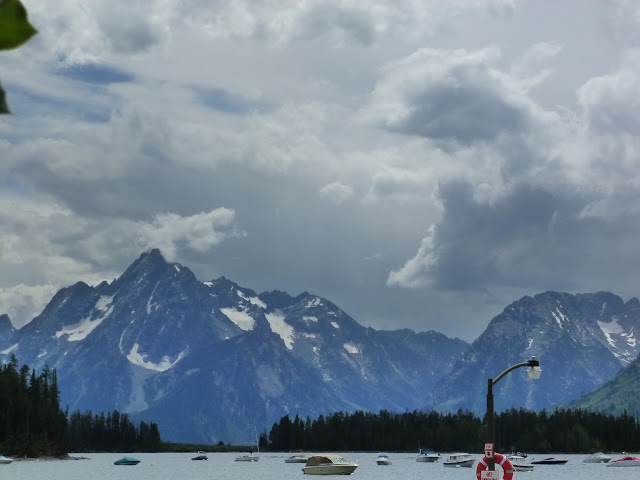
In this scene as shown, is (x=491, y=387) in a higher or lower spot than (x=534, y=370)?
lower

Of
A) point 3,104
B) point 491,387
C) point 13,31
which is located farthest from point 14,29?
point 491,387

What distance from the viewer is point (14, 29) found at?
4438 millimetres

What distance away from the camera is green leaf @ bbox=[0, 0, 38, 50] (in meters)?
4.37

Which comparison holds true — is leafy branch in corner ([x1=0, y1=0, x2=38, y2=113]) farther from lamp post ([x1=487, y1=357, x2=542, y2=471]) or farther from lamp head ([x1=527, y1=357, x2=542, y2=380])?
lamp head ([x1=527, y1=357, x2=542, y2=380])

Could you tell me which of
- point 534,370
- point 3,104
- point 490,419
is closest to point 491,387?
point 490,419

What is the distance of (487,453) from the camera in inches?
2370

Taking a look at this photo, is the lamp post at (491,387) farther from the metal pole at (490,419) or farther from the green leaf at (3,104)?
the green leaf at (3,104)

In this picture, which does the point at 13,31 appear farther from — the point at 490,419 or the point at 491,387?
the point at 491,387

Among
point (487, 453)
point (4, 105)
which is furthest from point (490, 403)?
point (4, 105)

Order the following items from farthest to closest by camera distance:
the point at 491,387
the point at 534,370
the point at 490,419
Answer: the point at 491,387, the point at 490,419, the point at 534,370

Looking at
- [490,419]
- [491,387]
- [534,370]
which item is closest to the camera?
[534,370]

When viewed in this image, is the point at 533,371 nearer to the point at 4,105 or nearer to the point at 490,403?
the point at 490,403

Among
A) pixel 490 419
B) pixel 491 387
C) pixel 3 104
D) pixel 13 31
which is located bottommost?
pixel 3 104

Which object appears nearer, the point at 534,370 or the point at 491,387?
the point at 534,370
